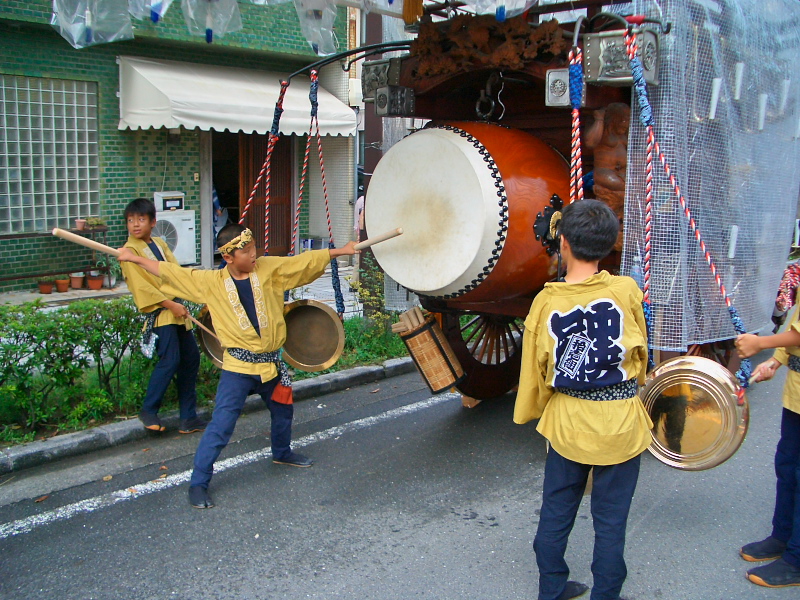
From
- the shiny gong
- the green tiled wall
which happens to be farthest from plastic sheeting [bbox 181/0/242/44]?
the green tiled wall

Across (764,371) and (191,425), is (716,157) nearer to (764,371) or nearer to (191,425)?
(764,371)

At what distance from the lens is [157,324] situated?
4520 millimetres

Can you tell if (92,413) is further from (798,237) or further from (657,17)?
(798,237)

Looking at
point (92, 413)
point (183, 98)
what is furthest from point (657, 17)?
point (183, 98)

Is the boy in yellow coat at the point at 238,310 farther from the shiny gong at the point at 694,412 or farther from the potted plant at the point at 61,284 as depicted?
the potted plant at the point at 61,284

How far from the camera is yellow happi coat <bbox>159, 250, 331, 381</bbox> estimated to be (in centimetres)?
380

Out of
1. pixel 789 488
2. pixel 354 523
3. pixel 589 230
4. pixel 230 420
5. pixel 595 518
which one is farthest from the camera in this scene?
pixel 230 420

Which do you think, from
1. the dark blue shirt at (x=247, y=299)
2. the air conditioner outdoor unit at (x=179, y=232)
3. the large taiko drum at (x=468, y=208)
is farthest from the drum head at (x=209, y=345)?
the air conditioner outdoor unit at (x=179, y=232)

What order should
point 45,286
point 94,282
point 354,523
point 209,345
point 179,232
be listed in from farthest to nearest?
point 179,232, point 94,282, point 45,286, point 209,345, point 354,523

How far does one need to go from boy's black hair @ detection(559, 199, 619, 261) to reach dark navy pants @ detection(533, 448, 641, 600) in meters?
0.72

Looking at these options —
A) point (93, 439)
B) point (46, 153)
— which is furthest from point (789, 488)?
point (46, 153)

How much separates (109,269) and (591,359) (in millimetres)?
7809

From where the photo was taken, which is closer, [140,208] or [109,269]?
[140,208]

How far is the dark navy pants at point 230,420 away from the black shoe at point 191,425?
76 centimetres
